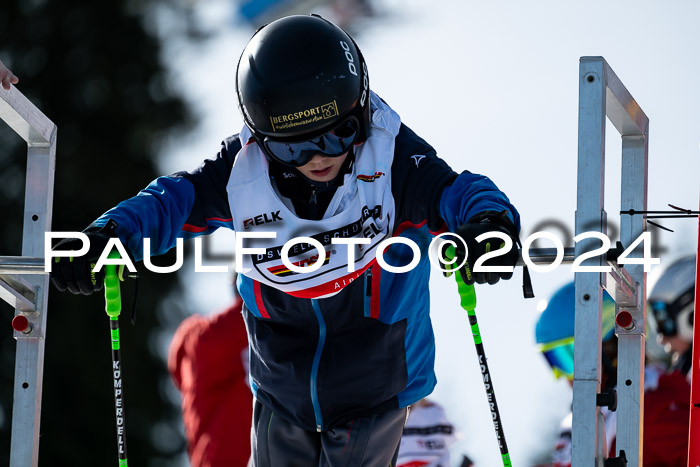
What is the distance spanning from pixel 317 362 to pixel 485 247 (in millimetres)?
810

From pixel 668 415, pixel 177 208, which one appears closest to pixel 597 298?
pixel 177 208

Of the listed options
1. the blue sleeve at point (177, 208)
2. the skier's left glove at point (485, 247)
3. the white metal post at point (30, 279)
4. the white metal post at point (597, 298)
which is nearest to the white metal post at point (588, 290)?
the white metal post at point (597, 298)

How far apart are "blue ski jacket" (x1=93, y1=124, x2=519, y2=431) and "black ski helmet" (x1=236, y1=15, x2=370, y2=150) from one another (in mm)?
217

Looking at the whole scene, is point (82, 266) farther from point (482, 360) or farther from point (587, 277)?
point (587, 277)

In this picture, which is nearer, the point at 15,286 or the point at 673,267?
the point at 15,286

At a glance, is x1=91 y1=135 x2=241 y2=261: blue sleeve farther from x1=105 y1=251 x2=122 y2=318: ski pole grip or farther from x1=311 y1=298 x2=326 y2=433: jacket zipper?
x1=311 y1=298 x2=326 y2=433: jacket zipper

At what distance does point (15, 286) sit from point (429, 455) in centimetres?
257

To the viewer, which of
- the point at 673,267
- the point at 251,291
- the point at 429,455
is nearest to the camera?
the point at 251,291

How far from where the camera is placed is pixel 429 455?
22.0 ft

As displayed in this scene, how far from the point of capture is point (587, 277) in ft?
12.4

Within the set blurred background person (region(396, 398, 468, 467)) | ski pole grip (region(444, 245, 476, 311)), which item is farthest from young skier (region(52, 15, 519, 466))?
blurred background person (region(396, 398, 468, 467))

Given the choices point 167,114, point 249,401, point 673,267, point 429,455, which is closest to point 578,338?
point 429,455

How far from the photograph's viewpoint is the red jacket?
6891 mm

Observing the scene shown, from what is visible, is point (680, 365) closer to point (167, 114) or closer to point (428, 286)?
point (428, 286)
